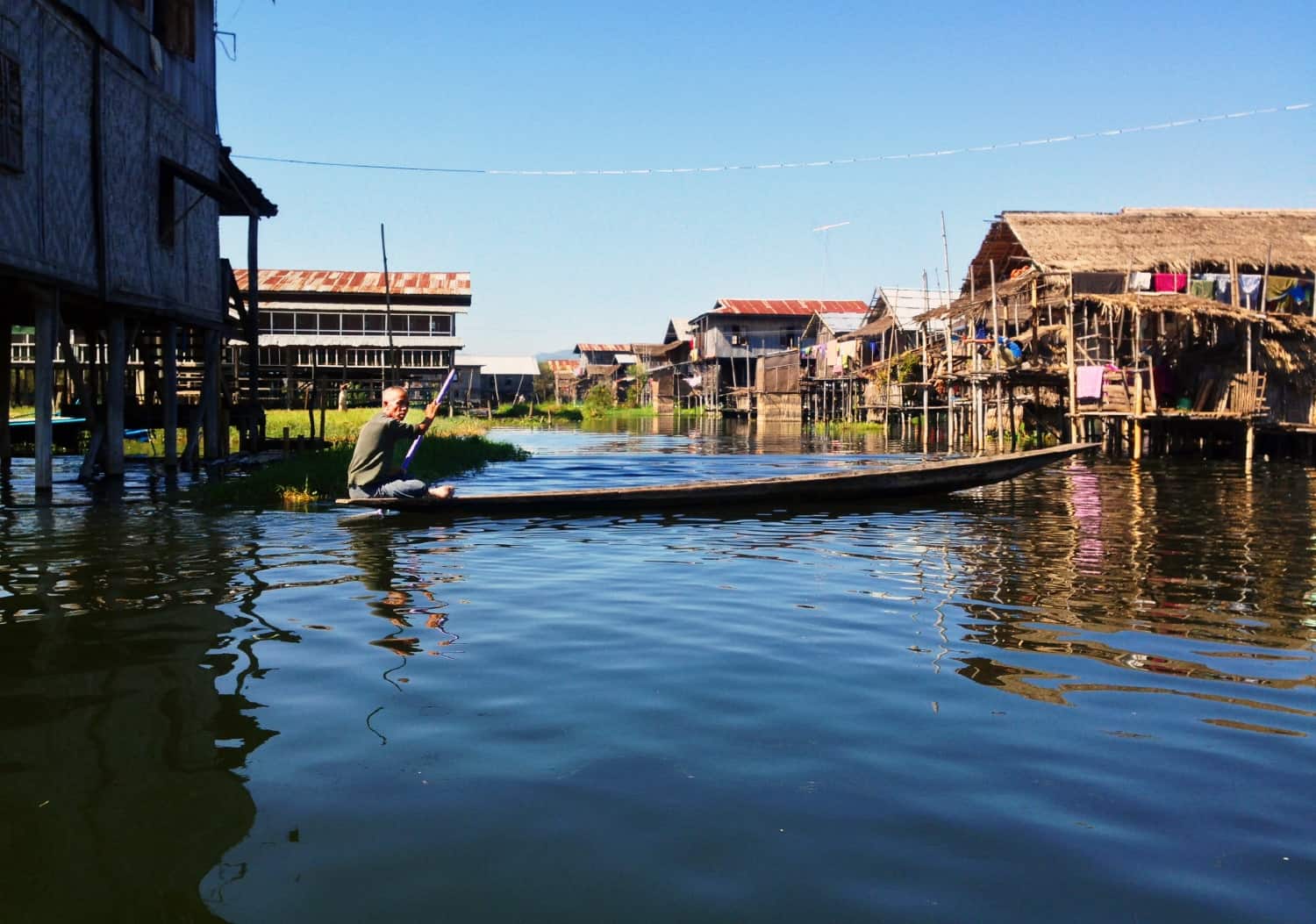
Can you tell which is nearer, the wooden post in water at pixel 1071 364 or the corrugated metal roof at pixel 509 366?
the wooden post in water at pixel 1071 364

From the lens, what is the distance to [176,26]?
1580 centimetres

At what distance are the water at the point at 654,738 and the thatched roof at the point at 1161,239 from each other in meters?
18.2

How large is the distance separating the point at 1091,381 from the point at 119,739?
21.8 metres

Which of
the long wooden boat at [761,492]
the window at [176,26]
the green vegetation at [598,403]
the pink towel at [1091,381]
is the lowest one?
the long wooden boat at [761,492]

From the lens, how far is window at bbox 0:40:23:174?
36.7 ft

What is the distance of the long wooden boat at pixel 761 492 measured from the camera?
35.5 ft

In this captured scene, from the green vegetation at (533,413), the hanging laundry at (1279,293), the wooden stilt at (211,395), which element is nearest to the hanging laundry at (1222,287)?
the hanging laundry at (1279,293)

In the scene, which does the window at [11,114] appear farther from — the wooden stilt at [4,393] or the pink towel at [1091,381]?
the pink towel at [1091,381]

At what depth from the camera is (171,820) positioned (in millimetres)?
3229

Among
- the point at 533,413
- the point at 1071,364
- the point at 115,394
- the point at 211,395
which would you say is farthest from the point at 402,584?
the point at 533,413

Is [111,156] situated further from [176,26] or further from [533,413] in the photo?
[533,413]

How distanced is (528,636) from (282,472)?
31.5ft

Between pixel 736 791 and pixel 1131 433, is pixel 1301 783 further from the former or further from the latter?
pixel 1131 433

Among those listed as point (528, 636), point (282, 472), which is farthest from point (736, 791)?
point (282, 472)
